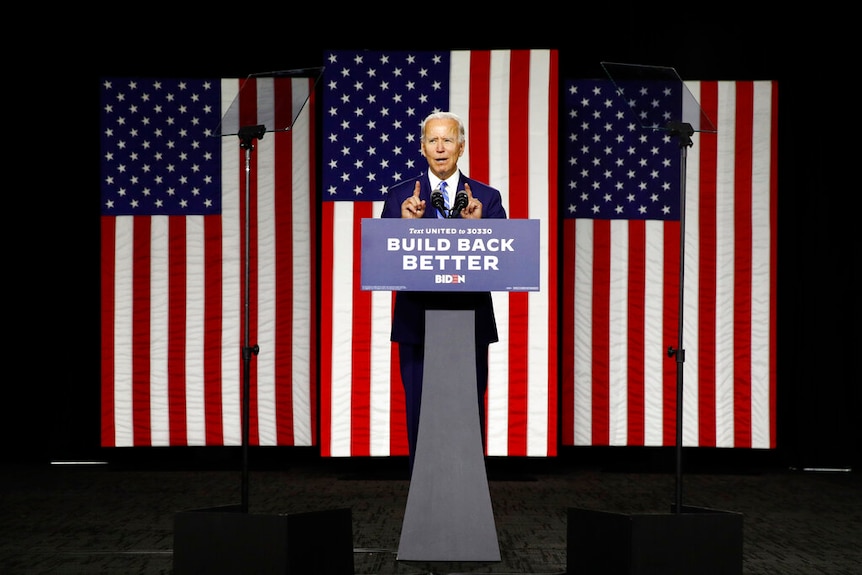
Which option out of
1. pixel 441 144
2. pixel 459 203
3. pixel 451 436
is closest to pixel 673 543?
pixel 451 436

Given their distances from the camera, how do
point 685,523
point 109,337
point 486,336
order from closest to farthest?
1. point 685,523
2. point 486,336
3. point 109,337

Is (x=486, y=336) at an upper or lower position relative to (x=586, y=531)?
upper

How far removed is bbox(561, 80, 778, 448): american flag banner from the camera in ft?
18.9

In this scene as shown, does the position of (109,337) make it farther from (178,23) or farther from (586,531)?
(586,531)

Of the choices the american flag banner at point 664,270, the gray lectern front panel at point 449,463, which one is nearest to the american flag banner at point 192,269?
the american flag banner at point 664,270

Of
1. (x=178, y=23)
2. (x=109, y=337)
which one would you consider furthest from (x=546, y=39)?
(x=109, y=337)

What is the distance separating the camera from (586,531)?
287cm

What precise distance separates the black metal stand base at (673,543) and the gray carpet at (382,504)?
14cm

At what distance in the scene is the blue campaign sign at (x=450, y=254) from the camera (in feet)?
9.14

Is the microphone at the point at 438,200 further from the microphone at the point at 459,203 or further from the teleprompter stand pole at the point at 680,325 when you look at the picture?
the teleprompter stand pole at the point at 680,325

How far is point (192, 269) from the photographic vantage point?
5.77 meters

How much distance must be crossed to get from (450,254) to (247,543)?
1037mm

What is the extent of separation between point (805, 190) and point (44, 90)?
15.4 feet

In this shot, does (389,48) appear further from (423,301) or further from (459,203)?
(459,203)
